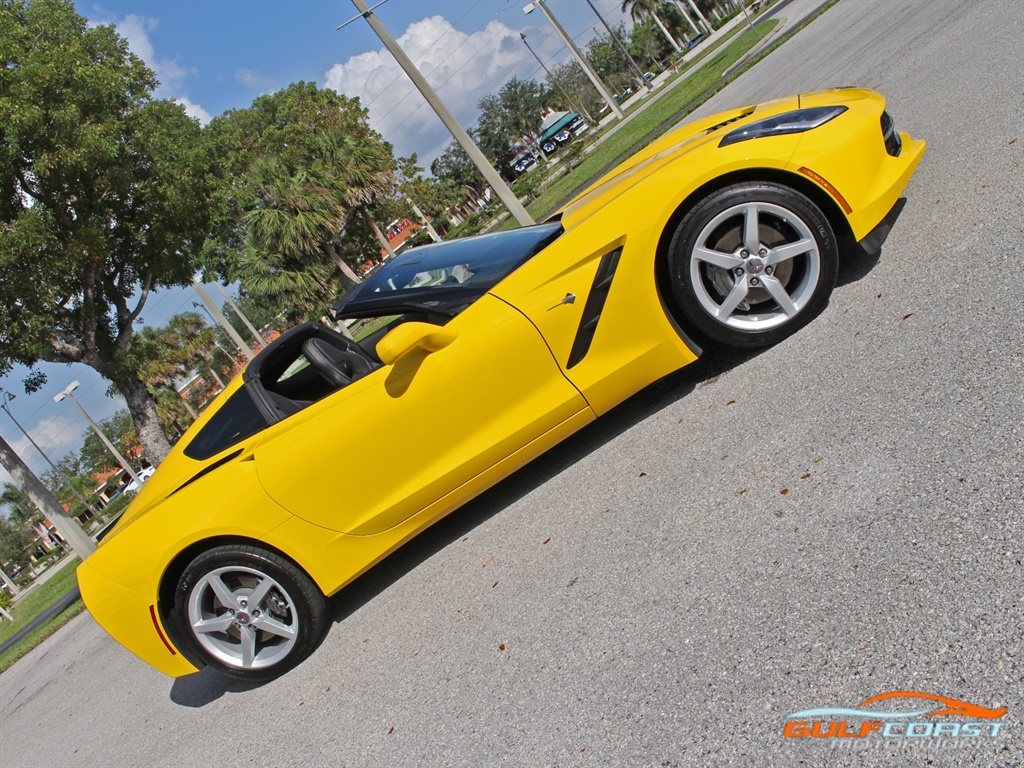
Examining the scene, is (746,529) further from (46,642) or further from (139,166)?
(139,166)

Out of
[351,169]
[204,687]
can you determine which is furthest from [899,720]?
[351,169]

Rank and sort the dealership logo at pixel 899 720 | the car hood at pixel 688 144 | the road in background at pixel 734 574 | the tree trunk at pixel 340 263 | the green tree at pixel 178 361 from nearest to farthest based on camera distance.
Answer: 1. the dealership logo at pixel 899 720
2. the road in background at pixel 734 574
3. the car hood at pixel 688 144
4. the tree trunk at pixel 340 263
5. the green tree at pixel 178 361

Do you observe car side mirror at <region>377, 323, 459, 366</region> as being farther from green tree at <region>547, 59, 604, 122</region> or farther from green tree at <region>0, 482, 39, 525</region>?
green tree at <region>547, 59, 604, 122</region>

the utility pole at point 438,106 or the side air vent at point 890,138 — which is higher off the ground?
the utility pole at point 438,106

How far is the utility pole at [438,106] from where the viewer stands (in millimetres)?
12180

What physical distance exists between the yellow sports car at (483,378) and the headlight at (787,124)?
0.06 ft

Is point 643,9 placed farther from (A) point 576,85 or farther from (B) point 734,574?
(B) point 734,574

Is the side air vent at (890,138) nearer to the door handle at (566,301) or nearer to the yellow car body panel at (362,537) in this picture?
the door handle at (566,301)

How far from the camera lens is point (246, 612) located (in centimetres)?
395

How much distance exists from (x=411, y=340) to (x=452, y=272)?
2.50 feet

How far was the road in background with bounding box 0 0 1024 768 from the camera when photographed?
6.97ft

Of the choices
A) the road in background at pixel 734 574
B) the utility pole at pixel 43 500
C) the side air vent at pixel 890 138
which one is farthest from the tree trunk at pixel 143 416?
the side air vent at pixel 890 138

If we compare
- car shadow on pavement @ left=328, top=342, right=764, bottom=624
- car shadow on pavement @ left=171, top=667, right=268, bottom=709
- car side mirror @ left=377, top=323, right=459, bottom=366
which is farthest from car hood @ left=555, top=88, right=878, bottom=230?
car shadow on pavement @ left=171, top=667, right=268, bottom=709

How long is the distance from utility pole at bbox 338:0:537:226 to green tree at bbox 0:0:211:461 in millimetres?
6236
